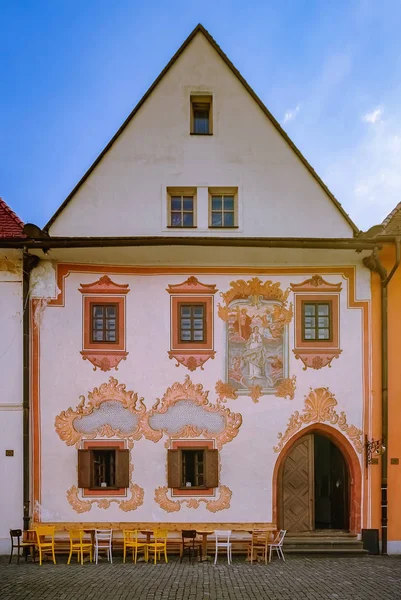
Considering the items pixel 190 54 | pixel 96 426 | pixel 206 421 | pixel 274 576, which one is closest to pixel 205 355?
pixel 206 421

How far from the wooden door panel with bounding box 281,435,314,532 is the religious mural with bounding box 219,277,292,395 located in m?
1.86

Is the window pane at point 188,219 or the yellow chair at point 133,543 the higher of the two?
→ the window pane at point 188,219

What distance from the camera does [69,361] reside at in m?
12.1

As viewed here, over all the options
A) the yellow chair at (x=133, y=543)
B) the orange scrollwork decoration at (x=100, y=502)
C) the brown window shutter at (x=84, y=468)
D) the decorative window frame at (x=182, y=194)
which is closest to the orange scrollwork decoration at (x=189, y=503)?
the orange scrollwork decoration at (x=100, y=502)

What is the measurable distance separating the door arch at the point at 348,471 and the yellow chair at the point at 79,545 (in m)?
4.66

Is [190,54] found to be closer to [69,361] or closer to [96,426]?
[69,361]

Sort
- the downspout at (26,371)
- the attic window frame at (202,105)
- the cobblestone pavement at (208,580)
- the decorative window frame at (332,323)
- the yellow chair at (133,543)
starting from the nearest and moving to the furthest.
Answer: the cobblestone pavement at (208,580) → the yellow chair at (133,543) → the downspout at (26,371) → the decorative window frame at (332,323) → the attic window frame at (202,105)

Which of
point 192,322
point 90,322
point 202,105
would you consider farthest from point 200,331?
point 202,105

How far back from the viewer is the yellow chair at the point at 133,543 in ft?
36.2

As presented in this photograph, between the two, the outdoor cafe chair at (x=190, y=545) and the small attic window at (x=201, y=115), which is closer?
the outdoor cafe chair at (x=190, y=545)

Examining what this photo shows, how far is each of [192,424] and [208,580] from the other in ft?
11.6

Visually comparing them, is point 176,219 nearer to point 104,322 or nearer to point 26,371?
point 104,322

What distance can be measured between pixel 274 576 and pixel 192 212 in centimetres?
878

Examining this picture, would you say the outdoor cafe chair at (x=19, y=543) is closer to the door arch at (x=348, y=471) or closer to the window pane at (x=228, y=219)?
the door arch at (x=348, y=471)
